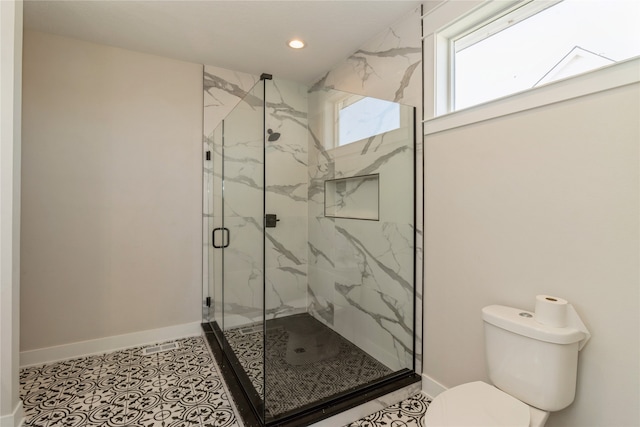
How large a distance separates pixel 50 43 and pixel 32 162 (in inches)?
35.7

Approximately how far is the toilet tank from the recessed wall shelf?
43.1 inches

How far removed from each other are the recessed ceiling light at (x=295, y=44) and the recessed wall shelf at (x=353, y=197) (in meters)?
1.12

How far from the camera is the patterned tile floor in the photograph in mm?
1633

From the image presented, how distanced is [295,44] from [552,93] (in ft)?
6.00

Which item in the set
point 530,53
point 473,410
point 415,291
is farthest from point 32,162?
point 530,53

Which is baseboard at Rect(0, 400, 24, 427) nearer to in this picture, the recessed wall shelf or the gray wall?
the recessed wall shelf

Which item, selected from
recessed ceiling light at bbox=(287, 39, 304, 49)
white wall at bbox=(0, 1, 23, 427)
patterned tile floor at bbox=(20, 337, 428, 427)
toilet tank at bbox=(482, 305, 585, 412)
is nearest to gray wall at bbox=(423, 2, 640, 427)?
toilet tank at bbox=(482, 305, 585, 412)

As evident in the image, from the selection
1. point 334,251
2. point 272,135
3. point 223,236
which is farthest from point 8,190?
point 334,251

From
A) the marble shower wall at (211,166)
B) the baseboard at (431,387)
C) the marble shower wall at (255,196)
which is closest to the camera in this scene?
the baseboard at (431,387)

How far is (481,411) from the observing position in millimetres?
1173

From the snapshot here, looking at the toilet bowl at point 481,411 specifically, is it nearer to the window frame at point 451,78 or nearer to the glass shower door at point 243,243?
the glass shower door at point 243,243

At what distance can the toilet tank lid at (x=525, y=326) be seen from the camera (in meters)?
1.15

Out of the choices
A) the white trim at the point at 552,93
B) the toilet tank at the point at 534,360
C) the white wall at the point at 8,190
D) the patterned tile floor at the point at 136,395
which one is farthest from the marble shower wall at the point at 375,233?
the white wall at the point at 8,190

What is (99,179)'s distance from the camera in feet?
7.75
